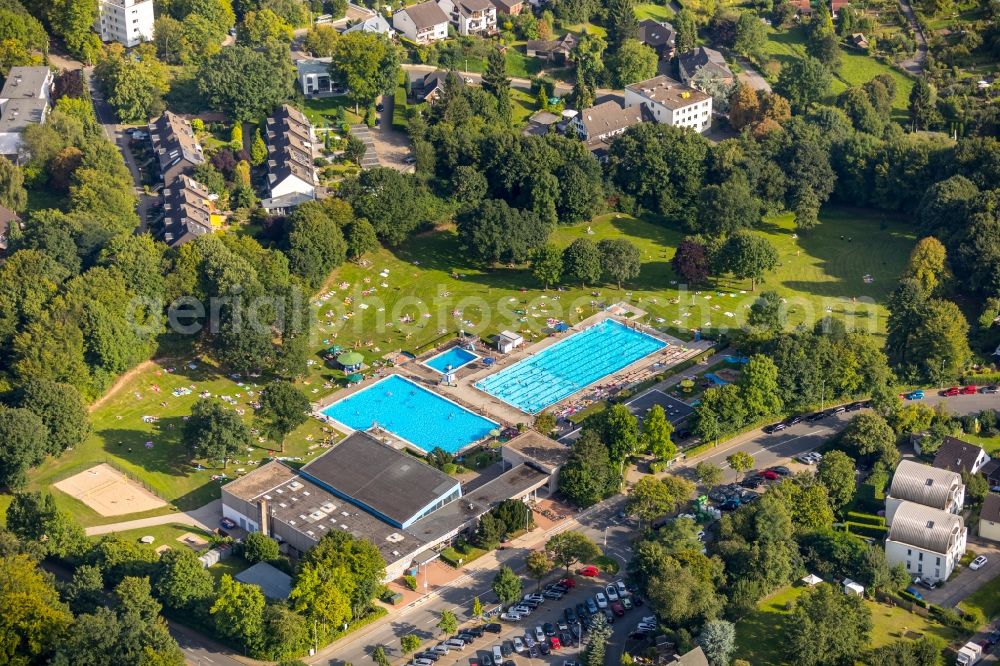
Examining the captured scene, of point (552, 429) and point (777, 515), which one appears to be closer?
point (777, 515)

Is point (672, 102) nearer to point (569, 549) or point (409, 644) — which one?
point (569, 549)

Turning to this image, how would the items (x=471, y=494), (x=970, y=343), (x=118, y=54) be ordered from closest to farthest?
1. (x=471, y=494)
2. (x=970, y=343)
3. (x=118, y=54)

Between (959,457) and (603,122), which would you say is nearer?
(959,457)

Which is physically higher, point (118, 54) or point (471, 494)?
point (118, 54)

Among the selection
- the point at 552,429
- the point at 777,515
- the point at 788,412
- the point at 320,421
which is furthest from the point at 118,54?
the point at 777,515

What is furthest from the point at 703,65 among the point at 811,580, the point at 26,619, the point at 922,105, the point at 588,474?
the point at 26,619

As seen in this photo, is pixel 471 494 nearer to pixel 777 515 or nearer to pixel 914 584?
pixel 777 515

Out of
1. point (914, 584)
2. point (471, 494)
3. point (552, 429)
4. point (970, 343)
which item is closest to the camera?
point (914, 584)
